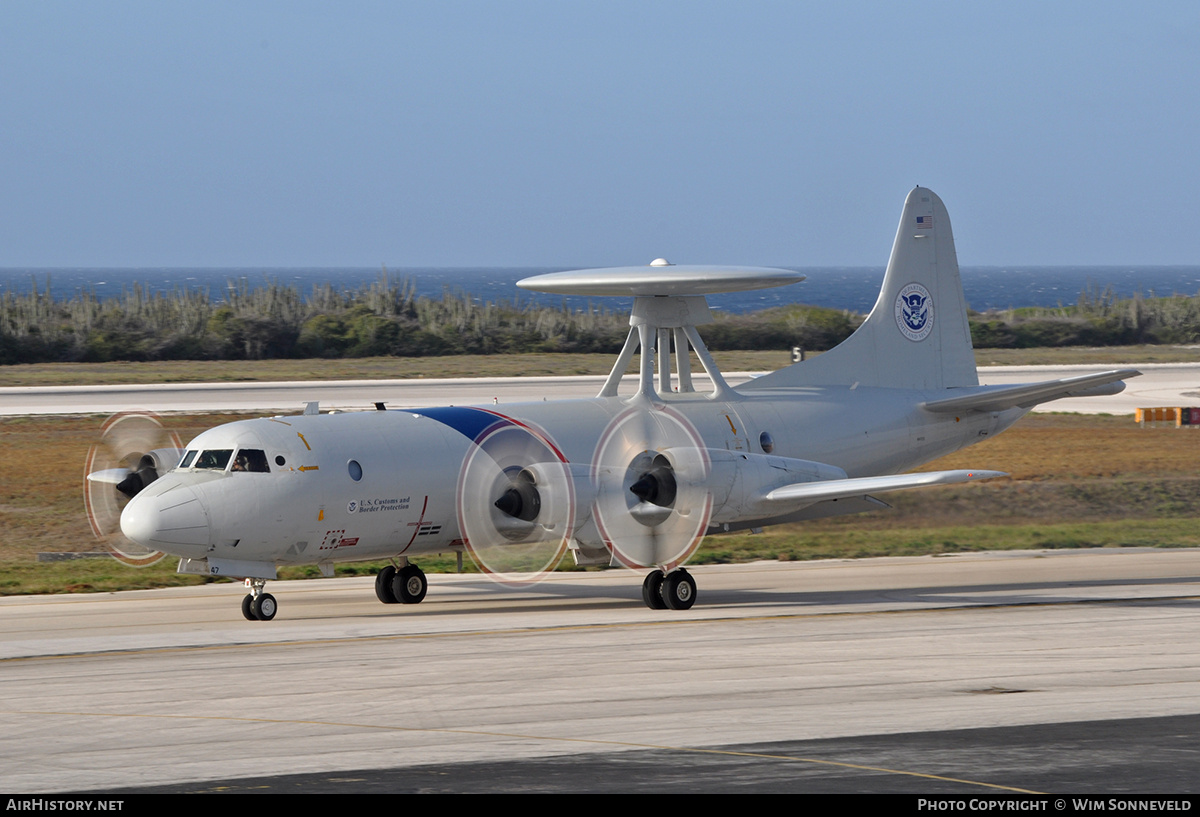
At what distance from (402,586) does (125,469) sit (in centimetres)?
530

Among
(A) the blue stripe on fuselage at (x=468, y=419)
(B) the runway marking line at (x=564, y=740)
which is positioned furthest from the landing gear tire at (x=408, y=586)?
(B) the runway marking line at (x=564, y=740)

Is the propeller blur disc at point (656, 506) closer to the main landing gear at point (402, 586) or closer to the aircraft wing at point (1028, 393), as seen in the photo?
the main landing gear at point (402, 586)

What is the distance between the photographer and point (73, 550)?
32500 millimetres

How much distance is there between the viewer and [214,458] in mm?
21531

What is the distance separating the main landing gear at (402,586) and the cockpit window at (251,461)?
13.9 feet

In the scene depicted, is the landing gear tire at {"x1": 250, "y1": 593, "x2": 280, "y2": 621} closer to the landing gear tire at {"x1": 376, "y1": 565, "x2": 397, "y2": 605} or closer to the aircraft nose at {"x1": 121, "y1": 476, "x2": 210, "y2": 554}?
the aircraft nose at {"x1": 121, "y1": 476, "x2": 210, "y2": 554}

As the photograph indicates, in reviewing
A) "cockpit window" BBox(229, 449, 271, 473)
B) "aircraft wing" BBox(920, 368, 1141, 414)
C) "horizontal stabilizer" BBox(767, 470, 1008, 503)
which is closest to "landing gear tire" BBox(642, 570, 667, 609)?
"horizontal stabilizer" BBox(767, 470, 1008, 503)

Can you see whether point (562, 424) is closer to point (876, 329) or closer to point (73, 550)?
point (876, 329)

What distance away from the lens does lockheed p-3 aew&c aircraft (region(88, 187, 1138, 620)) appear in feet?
70.3

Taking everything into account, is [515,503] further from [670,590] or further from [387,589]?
[387,589]

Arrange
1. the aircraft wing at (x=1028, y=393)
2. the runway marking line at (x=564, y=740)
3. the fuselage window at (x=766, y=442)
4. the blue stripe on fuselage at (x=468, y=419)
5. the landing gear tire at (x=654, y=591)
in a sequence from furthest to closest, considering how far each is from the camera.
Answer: the aircraft wing at (x=1028, y=393), the fuselage window at (x=766, y=442), the blue stripe on fuselage at (x=468, y=419), the landing gear tire at (x=654, y=591), the runway marking line at (x=564, y=740)

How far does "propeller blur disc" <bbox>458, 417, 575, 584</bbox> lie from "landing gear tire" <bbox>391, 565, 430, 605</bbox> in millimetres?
1749

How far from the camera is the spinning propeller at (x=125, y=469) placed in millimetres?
24438

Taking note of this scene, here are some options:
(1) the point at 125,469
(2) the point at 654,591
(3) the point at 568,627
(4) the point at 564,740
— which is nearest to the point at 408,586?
(3) the point at 568,627
